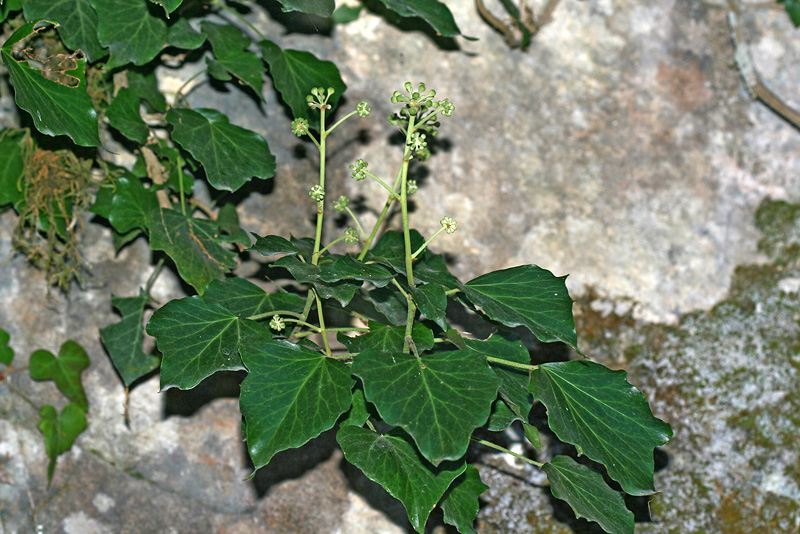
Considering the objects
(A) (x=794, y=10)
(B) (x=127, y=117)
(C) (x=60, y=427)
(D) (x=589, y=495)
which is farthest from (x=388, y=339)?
(A) (x=794, y=10)

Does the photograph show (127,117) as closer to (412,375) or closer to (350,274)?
(350,274)

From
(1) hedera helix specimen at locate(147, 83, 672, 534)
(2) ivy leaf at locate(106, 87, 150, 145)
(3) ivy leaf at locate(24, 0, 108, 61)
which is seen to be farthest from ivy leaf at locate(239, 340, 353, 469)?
(3) ivy leaf at locate(24, 0, 108, 61)

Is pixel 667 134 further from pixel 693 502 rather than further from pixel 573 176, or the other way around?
pixel 693 502

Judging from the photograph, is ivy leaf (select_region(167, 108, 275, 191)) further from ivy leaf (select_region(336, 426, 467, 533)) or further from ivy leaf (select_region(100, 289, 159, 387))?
ivy leaf (select_region(336, 426, 467, 533))

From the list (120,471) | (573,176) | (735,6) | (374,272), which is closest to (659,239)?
(573,176)

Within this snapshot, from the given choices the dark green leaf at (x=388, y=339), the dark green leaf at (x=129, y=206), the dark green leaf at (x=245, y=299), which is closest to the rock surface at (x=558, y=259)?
the dark green leaf at (x=129, y=206)
